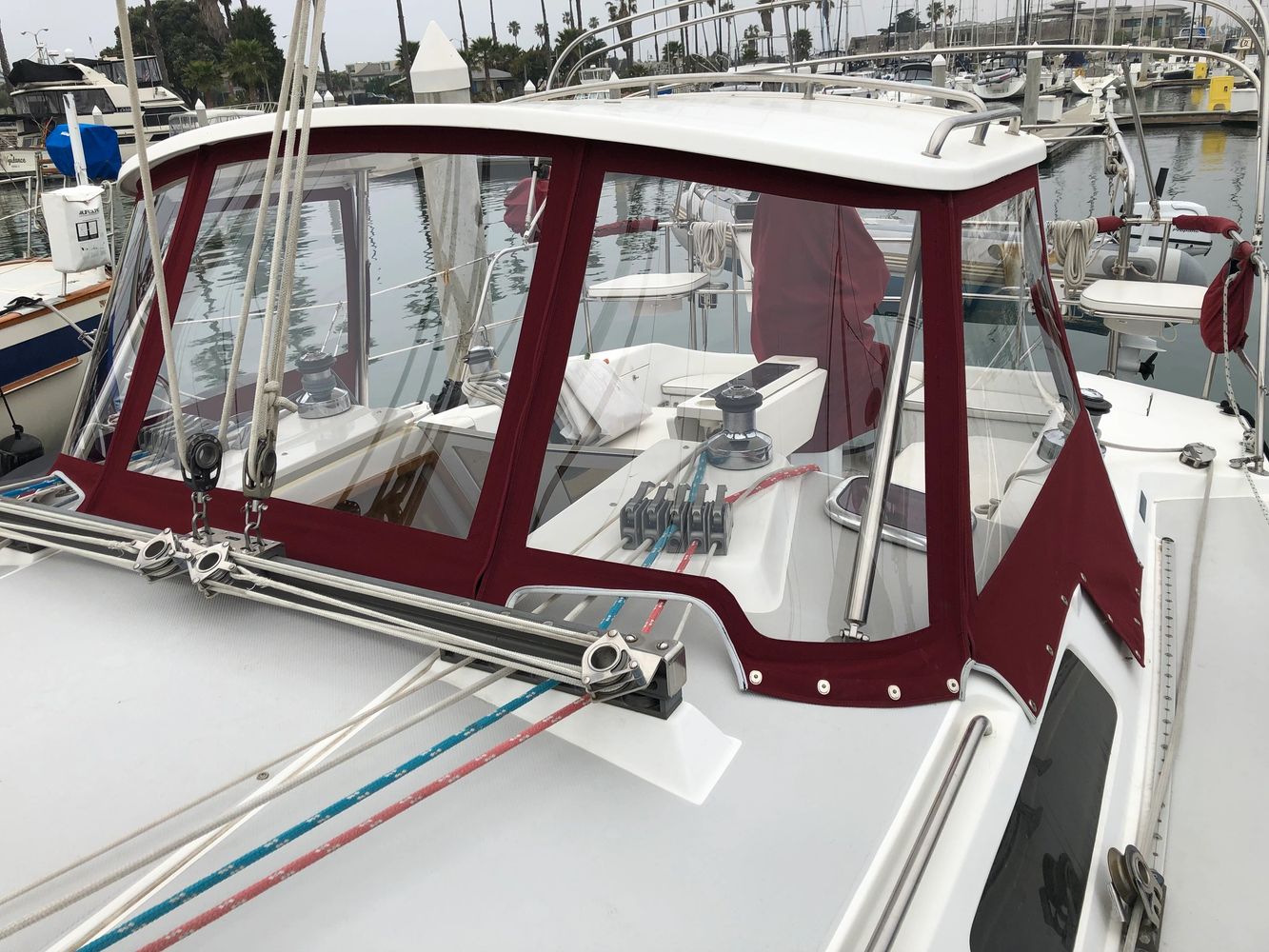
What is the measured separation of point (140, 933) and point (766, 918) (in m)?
0.92

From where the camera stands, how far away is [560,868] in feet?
5.05

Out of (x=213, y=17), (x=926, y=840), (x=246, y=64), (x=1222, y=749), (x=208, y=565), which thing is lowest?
(x=1222, y=749)

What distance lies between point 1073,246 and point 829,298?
442 centimetres

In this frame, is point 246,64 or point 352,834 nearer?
point 352,834

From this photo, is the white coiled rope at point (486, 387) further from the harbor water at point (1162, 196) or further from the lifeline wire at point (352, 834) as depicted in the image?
the lifeline wire at point (352, 834)

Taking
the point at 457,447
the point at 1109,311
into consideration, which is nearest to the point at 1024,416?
the point at 457,447

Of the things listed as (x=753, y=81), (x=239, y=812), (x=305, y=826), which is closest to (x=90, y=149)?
(x=753, y=81)

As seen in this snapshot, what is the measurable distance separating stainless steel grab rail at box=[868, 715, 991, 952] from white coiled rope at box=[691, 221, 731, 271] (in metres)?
1.16

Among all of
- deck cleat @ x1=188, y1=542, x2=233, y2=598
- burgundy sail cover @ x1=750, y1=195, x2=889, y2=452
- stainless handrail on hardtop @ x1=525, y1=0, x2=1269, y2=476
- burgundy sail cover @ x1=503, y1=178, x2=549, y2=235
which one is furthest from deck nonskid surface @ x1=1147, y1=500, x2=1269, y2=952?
deck cleat @ x1=188, y1=542, x2=233, y2=598

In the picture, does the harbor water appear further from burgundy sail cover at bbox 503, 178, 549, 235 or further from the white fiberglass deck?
the white fiberglass deck

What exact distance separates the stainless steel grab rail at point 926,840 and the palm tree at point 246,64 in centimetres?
5386

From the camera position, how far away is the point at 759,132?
1888 millimetres

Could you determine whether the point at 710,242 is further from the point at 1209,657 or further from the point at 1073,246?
the point at 1073,246

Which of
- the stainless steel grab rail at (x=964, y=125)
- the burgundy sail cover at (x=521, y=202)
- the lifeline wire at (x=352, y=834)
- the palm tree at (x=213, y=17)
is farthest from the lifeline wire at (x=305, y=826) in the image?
the palm tree at (x=213, y=17)
